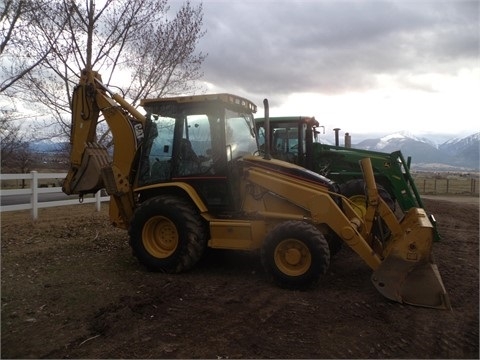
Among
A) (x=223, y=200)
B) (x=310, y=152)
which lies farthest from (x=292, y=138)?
(x=223, y=200)

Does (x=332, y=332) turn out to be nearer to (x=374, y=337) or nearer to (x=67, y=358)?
(x=374, y=337)

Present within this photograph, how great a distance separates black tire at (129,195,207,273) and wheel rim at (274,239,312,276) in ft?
4.14

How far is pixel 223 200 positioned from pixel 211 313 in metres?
2.07

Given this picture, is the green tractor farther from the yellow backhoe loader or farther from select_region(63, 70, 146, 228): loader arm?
select_region(63, 70, 146, 228): loader arm

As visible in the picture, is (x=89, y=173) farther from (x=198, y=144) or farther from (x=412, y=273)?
(x=412, y=273)

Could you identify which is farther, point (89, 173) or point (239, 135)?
point (89, 173)

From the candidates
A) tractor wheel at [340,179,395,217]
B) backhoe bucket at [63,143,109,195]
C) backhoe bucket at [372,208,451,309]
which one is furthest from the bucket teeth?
backhoe bucket at [63,143,109,195]

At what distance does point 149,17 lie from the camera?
1382 cm

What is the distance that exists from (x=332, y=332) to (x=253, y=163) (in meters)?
2.91

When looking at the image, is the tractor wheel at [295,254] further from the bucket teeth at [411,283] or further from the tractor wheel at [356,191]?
the tractor wheel at [356,191]

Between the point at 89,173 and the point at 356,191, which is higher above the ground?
the point at 89,173

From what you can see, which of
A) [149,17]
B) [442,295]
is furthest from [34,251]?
[149,17]

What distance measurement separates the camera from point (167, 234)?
6.83 metres

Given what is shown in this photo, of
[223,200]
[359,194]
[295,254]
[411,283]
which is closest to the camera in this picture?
[411,283]
